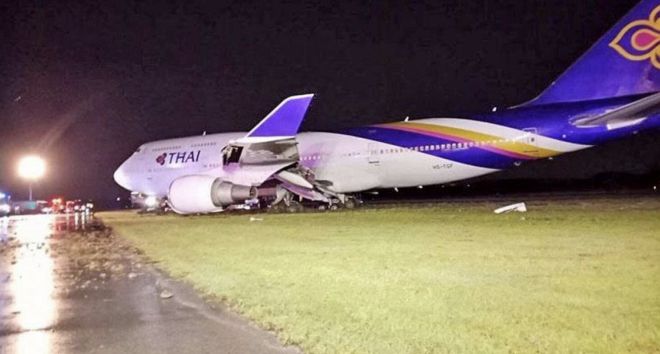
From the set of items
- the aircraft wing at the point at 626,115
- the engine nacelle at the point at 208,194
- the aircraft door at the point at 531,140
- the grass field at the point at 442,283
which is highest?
the aircraft wing at the point at 626,115

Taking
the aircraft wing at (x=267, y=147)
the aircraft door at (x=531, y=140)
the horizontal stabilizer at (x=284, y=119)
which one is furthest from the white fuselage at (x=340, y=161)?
the horizontal stabilizer at (x=284, y=119)

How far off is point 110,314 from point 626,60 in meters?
22.8

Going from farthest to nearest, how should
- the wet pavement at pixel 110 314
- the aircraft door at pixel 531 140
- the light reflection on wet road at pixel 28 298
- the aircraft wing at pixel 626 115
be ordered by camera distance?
the aircraft door at pixel 531 140 < the aircraft wing at pixel 626 115 < the light reflection on wet road at pixel 28 298 < the wet pavement at pixel 110 314

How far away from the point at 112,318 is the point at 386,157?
2144 centimetres

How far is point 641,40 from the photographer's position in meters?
24.0

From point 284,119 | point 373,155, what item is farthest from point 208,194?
point 373,155

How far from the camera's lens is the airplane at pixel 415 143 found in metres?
22.6

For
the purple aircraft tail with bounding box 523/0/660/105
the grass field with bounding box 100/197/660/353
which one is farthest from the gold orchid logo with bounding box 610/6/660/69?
the grass field with bounding box 100/197/660/353

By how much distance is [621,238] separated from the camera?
13289 mm

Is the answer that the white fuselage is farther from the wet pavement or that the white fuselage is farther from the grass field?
the wet pavement

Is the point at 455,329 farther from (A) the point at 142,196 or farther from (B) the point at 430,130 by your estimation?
(A) the point at 142,196

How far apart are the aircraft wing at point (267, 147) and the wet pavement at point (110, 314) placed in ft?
35.5

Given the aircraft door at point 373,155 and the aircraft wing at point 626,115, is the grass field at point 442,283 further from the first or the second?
the aircraft door at point 373,155

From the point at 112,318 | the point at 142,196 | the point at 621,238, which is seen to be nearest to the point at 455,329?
the point at 112,318
